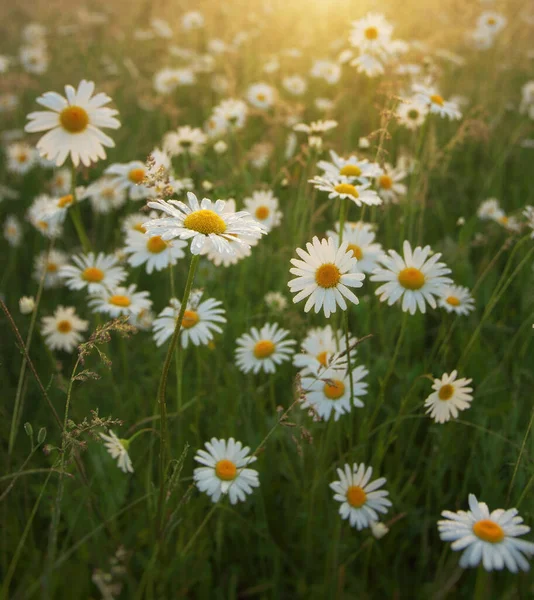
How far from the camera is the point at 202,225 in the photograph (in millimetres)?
1371

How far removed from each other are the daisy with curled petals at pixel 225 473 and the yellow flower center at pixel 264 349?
44cm

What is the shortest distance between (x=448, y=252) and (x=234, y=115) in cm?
135

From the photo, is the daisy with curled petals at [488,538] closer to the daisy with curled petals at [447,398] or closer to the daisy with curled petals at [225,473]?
the daisy with curled petals at [447,398]

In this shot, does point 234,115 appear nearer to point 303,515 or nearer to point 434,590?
point 303,515

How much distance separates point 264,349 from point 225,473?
21.7 inches

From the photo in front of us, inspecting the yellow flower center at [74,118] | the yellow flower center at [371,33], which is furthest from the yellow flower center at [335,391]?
the yellow flower center at [371,33]

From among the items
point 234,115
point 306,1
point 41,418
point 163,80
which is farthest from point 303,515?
point 306,1

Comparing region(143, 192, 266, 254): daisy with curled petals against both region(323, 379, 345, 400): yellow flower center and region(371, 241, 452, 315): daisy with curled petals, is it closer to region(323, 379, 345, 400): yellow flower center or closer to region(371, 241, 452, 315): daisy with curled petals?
region(371, 241, 452, 315): daisy with curled petals

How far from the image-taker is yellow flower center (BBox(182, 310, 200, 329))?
199 centimetres

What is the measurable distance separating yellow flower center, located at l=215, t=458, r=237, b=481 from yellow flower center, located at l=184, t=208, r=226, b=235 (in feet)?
2.21

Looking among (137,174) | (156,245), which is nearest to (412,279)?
(156,245)

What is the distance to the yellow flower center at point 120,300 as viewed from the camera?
85.3 inches

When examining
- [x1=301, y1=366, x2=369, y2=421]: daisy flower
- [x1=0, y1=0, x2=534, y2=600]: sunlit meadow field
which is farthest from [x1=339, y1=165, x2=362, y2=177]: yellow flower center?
[x1=301, y1=366, x2=369, y2=421]: daisy flower

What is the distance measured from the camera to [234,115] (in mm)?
3244
